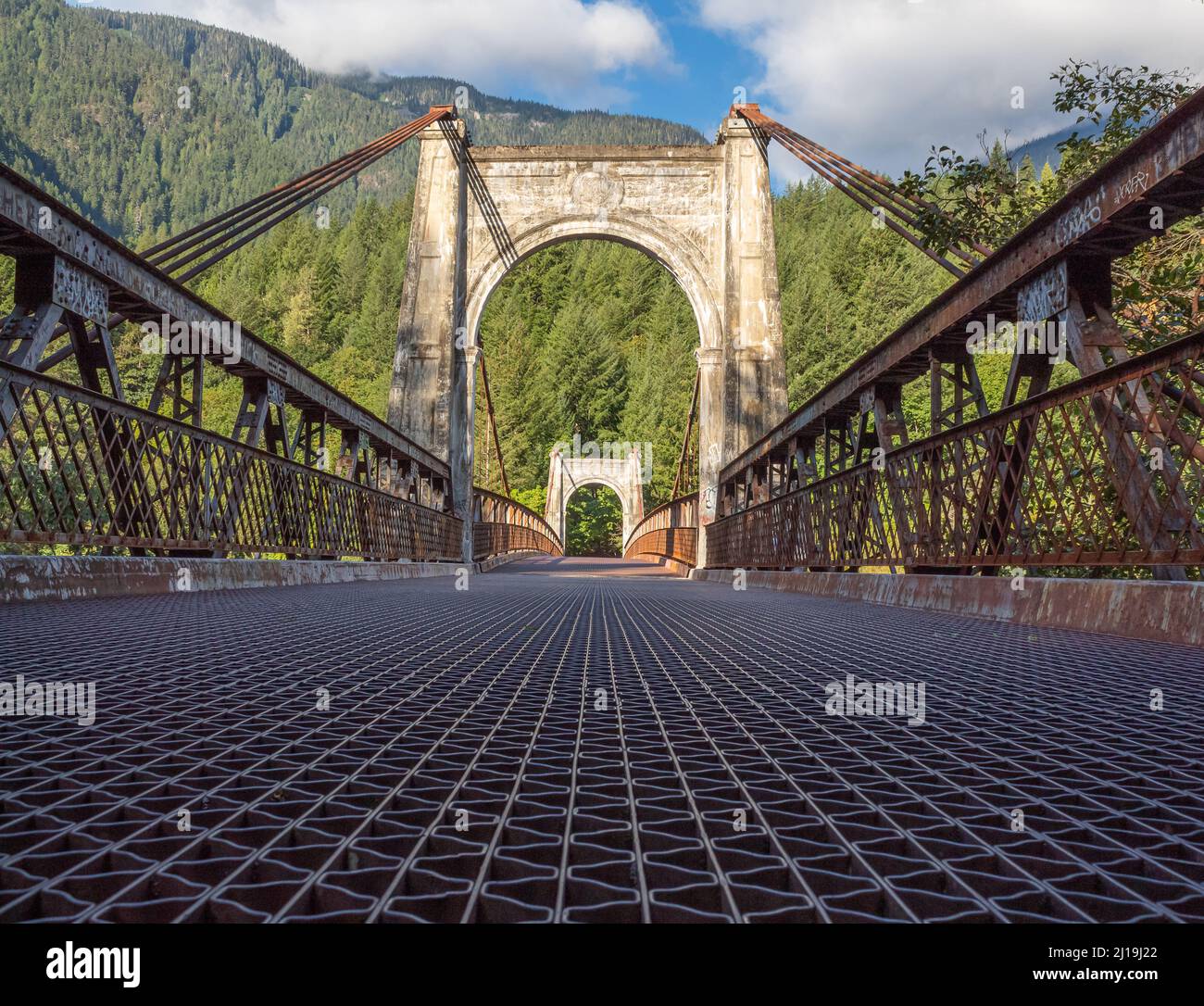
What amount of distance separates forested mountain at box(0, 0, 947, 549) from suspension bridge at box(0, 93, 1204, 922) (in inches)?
1219

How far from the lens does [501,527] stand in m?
28.6

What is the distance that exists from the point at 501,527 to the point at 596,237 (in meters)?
9.05

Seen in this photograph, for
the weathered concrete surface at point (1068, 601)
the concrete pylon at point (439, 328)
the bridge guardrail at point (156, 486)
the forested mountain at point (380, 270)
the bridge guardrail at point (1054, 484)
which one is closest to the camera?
the weathered concrete surface at point (1068, 601)

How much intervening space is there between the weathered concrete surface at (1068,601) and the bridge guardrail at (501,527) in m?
16.6

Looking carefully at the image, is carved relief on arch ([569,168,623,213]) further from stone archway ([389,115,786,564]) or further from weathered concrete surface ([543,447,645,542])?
weathered concrete surface ([543,447,645,542])

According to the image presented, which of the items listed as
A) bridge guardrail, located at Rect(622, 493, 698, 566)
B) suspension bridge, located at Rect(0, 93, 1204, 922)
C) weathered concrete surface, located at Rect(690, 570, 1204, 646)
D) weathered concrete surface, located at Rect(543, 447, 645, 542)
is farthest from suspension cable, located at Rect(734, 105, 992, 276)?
weathered concrete surface, located at Rect(543, 447, 645, 542)

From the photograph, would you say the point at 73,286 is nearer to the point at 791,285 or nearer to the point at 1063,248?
the point at 1063,248

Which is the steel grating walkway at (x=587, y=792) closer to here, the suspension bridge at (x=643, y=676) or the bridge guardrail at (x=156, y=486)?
the suspension bridge at (x=643, y=676)

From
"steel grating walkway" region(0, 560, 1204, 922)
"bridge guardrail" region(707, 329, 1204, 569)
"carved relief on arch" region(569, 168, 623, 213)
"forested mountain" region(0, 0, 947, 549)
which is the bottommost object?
"steel grating walkway" region(0, 560, 1204, 922)

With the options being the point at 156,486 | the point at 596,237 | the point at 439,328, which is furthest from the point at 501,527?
the point at 156,486

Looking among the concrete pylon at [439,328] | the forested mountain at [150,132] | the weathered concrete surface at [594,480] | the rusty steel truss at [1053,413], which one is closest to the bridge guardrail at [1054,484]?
the rusty steel truss at [1053,413]

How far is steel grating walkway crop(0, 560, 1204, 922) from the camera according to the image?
0.98 m

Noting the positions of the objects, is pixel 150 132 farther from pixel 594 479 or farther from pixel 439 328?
pixel 439 328

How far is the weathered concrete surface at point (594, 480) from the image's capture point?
60.9 metres
